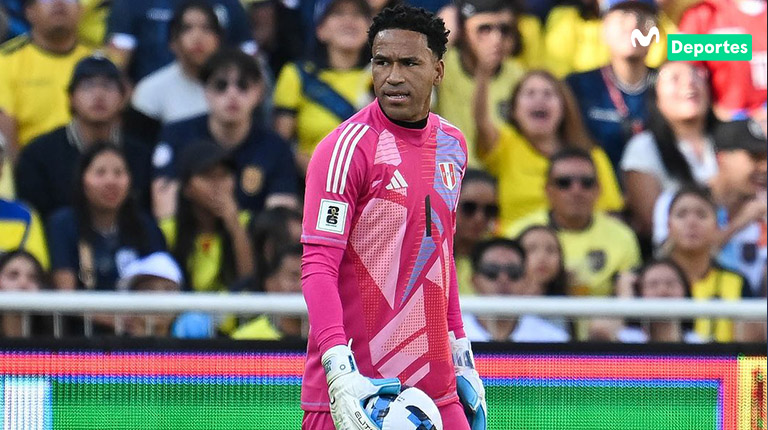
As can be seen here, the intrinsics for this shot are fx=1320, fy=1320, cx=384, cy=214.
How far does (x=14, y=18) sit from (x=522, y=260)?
145 inches

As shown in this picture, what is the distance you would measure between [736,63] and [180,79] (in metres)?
3.66

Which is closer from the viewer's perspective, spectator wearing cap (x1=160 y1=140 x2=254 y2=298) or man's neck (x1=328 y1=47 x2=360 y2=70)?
spectator wearing cap (x1=160 y1=140 x2=254 y2=298)

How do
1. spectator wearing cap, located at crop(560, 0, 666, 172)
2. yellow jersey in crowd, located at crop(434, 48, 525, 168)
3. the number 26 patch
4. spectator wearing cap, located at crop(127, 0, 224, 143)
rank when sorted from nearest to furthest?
1. the number 26 patch
2. spectator wearing cap, located at crop(127, 0, 224, 143)
3. yellow jersey in crowd, located at crop(434, 48, 525, 168)
4. spectator wearing cap, located at crop(560, 0, 666, 172)

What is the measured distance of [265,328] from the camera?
20.7 ft

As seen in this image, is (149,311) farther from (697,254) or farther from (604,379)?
(697,254)

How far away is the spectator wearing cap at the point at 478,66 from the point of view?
28.2 feet

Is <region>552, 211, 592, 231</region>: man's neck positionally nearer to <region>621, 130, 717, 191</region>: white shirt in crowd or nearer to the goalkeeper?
<region>621, 130, 717, 191</region>: white shirt in crowd

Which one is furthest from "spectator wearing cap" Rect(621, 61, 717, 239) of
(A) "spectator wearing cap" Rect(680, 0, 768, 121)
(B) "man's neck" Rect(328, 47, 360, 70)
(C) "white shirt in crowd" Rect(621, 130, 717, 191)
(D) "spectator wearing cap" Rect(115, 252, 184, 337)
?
(D) "spectator wearing cap" Rect(115, 252, 184, 337)

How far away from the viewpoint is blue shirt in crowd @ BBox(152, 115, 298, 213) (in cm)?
812

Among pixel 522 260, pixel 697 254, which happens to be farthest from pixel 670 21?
pixel 522 260

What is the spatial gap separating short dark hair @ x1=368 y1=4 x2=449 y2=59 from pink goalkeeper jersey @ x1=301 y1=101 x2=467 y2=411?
0.26 meters

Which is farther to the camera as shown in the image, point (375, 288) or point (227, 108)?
point (227, 108)

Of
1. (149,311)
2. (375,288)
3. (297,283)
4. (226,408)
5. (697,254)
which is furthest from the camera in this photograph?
(697,254)

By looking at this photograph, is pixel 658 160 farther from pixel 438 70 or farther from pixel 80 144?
pixel 438 70
